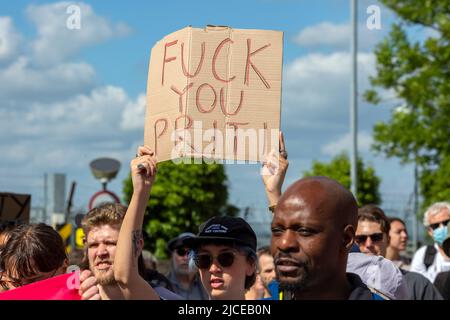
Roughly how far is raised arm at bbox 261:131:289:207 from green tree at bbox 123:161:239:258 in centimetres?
2443

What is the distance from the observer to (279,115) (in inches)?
173

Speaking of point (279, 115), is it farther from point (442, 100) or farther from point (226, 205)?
point (226, 205)

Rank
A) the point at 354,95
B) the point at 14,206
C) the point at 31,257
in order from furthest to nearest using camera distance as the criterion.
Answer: the point at 354,95 < the point at 14,206 < the point at 31,257

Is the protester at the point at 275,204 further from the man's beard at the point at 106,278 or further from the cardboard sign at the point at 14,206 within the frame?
the cardboard sign at the point at 14,206

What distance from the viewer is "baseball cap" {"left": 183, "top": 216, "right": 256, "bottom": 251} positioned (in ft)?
14.8

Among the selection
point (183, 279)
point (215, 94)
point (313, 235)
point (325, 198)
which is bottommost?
point (183, 279)

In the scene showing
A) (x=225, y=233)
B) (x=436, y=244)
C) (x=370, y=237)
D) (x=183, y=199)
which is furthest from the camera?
(x=183, y=199)

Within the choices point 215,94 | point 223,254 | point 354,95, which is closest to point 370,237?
point 223,254

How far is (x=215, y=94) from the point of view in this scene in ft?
14.4

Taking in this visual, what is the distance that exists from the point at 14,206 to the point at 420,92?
16639 millimetres

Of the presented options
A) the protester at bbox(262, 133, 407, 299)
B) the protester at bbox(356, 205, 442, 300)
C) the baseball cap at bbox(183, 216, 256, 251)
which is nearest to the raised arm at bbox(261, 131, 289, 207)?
the protester at bbox(262, 133, 407, 299)

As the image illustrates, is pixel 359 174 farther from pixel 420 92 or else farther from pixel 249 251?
pixel 249 251

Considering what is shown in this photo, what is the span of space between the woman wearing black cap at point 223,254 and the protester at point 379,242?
178 cm

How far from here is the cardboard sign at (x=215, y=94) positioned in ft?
14.2
